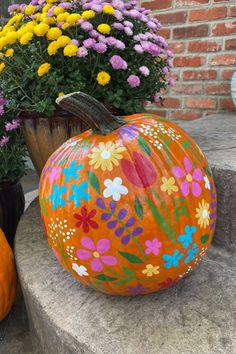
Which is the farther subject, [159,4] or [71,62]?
[159,4]

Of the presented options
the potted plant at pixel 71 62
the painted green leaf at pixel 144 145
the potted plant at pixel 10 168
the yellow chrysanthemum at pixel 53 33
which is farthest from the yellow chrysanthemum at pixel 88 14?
the painted green leaf at pixel 144 145

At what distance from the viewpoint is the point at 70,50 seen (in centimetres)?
117

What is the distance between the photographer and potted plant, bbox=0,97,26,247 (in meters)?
1.41

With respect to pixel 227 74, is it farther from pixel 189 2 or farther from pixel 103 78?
pixel 103 78

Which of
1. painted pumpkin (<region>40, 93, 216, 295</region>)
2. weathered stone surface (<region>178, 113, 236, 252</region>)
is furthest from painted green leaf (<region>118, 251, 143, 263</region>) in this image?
weathered stone surface (<region>178, 113, 236, 252</region>)

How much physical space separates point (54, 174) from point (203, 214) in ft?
1.23

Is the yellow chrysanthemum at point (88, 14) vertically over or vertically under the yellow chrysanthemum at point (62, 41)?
over

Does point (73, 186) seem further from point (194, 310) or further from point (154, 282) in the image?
point (194, 310)

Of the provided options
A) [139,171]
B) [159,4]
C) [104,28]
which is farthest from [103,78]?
[159,4]

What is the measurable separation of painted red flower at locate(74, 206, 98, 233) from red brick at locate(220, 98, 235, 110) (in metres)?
1.73

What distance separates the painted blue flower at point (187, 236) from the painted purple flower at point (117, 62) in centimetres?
63

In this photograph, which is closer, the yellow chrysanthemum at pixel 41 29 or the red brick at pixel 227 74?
the yellow chrysanthemum at pixel 41 29

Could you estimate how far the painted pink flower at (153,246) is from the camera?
2.69ft

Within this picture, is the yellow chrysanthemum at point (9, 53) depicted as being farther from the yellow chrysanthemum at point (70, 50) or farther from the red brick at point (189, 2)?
the red brick at point (189, 2)
